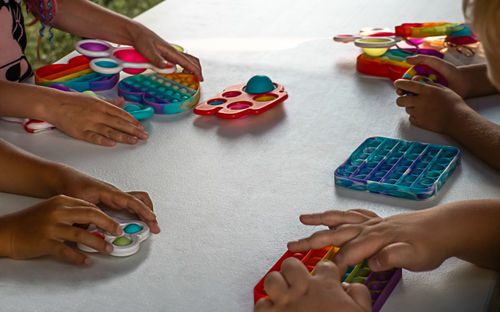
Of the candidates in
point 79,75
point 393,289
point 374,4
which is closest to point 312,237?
point 393,289

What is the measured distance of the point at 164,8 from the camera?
5.29 ft

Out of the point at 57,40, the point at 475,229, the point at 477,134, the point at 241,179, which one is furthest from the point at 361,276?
the point at 57,40

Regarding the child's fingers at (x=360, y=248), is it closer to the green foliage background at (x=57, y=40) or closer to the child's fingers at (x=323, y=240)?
the child's fingers at (x=323, y=240)

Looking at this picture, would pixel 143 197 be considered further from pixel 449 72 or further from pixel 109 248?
pixel 449 72

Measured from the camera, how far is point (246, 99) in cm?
110

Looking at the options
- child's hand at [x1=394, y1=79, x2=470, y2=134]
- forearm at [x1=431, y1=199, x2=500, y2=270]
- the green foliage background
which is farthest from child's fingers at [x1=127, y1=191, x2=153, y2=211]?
the green foliage background

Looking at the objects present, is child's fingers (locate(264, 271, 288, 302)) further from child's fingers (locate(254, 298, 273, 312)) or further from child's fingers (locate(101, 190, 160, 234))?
child's fingers (locate(101, 190, 160, 234))

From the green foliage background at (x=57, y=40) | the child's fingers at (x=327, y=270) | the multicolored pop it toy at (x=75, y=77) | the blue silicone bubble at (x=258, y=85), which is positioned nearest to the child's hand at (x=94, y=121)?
the multicolored pop it toy at (x=75, y=77)

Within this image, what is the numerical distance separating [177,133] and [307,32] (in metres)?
0.55

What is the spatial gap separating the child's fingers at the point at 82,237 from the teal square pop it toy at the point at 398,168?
32 centimetres

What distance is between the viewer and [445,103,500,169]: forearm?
89cm

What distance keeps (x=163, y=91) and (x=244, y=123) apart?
170 millimetres

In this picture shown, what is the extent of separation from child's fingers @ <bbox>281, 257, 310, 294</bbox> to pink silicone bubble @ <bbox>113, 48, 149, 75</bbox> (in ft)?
2.10

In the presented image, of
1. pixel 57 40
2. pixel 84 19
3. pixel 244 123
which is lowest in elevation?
pixel 57 40
